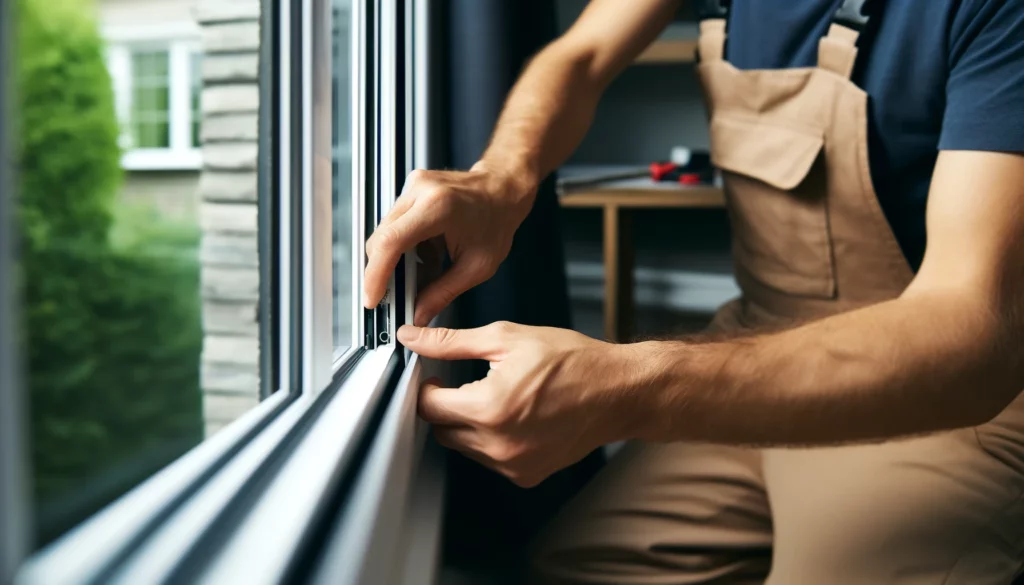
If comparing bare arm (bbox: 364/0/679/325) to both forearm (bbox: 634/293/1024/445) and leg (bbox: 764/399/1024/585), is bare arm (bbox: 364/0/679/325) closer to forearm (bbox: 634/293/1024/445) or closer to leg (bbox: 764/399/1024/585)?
forearm (bbox: 634/293/1024/445)

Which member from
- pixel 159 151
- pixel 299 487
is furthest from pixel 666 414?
pixel 159 151

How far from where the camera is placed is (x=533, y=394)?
547 millimetres

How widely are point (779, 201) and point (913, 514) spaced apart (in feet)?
1.34

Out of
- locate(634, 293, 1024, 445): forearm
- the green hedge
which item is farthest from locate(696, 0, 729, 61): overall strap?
the green hedge

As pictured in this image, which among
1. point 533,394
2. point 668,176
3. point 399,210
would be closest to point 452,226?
point 399,210

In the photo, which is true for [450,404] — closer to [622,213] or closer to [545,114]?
[545,114]

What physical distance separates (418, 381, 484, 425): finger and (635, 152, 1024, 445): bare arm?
0.13 m

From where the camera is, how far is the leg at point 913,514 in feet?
2.53

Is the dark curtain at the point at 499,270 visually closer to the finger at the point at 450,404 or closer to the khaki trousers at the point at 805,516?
the khaki trousers at the point at 805,516

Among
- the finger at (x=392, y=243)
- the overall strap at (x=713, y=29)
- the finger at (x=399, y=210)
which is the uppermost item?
the overall strap at (x=713, y=29)

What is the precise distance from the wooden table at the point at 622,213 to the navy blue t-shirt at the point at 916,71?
16.0 inches

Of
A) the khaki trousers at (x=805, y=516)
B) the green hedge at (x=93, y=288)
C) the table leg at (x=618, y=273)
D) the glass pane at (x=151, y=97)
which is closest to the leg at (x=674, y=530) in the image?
the khaki trousers at (x=805, y=516)

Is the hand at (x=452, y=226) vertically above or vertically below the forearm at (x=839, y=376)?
above

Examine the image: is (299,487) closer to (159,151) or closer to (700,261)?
(700,261)
